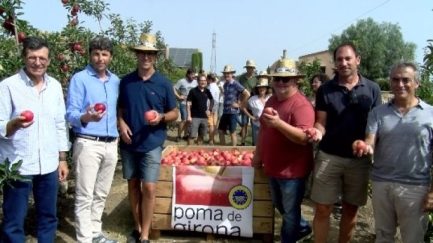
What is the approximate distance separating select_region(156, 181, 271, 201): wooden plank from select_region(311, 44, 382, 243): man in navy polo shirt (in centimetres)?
73

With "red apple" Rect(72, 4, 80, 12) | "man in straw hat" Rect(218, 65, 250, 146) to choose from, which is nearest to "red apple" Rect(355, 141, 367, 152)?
"red apple" Rect(72, 4, 80, 12)

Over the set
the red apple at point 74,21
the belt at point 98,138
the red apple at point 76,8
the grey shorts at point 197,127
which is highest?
the red apple at point 76,8

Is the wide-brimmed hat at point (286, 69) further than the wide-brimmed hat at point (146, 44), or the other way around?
the wide-brimmed hat at point (146, 44)

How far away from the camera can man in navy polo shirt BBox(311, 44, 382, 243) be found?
355cm

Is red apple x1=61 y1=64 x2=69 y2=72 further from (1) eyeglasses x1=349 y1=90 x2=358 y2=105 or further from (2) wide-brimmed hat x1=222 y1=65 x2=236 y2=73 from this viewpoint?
(2) wide-brimmed hat x1=222 y1=65 x2=236 y2=73

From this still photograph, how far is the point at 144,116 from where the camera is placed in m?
4.05

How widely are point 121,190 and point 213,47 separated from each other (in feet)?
189

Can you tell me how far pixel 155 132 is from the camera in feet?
13.5

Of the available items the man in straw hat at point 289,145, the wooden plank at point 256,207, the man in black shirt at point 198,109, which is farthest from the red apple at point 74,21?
the man in black shirt at point 198,109

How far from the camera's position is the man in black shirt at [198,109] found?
30.3 feet

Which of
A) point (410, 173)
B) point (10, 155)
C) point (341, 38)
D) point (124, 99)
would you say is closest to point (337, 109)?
point (410, 173)

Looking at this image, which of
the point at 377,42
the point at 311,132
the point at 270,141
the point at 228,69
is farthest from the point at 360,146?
the point at 377,42

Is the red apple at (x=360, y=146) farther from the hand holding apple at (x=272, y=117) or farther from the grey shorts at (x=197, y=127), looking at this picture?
the grey shorts at (x=197, y=127)

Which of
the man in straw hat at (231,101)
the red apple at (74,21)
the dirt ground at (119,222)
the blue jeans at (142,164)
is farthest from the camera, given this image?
the man in straw hat at (231,101)
